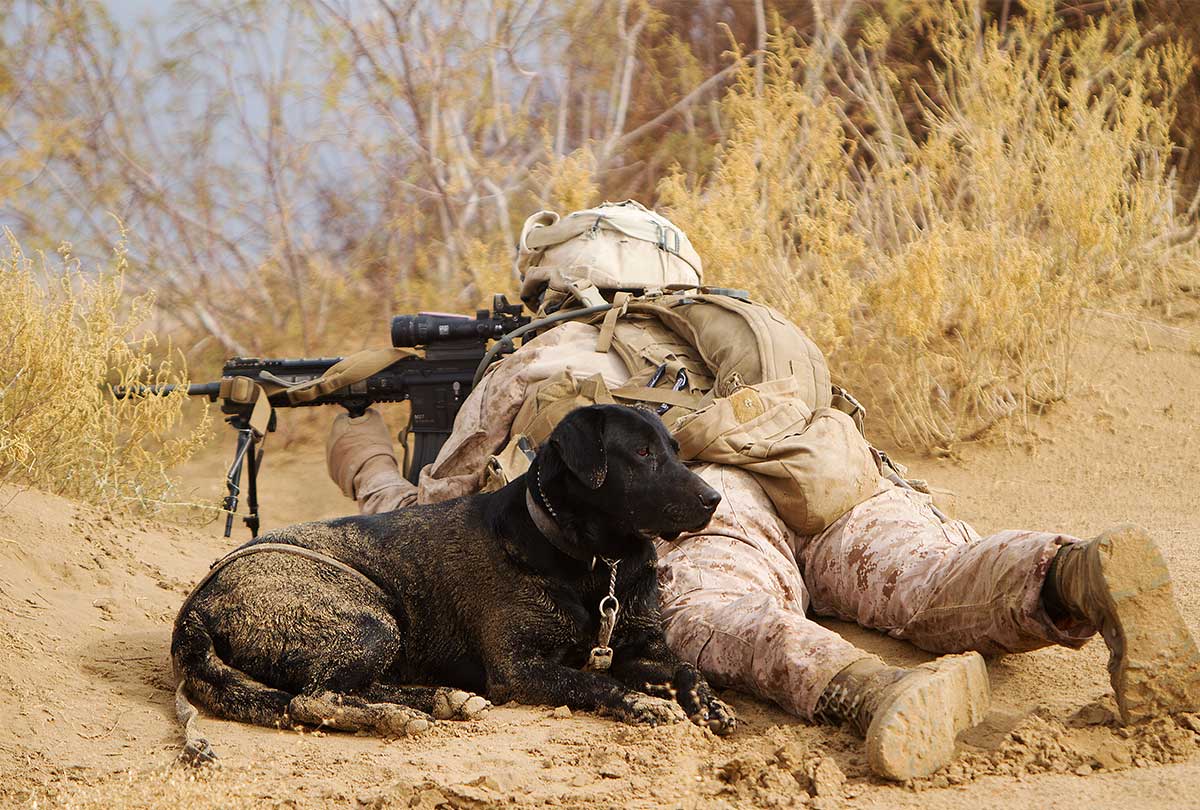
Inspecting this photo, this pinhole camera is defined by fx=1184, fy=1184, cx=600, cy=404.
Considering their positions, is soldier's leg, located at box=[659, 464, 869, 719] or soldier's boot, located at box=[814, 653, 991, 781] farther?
soldier's leg, located at box=[659, 464, 869, 719]

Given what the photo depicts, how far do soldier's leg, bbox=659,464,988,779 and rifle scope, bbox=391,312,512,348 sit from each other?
1883mm

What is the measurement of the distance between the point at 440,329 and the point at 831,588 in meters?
2.38

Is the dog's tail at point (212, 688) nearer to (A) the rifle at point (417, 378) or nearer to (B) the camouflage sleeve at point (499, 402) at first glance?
(B) the camouflage sleeve at point (499, 402)

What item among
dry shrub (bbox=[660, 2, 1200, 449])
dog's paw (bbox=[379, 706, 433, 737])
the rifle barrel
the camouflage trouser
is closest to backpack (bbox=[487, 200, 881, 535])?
the camouflage trouser

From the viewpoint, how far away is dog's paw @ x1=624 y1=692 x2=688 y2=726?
316 centimetres

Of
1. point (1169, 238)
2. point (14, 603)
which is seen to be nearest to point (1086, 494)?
point (1169, 238)

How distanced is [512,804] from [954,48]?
8632mm

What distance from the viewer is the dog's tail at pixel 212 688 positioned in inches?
132

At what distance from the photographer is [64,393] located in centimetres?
515

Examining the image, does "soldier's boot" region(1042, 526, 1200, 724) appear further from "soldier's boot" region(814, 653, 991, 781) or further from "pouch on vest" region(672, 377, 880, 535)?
"pouch on vest" region(672, 377, 880, 535)

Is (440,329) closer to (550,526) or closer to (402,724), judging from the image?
(550,526)

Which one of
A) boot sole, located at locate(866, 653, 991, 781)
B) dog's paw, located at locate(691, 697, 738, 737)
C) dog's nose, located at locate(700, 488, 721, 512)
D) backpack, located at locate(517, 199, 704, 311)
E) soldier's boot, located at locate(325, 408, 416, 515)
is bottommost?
dog's paw, located at locate(691, 697, 738, 737)

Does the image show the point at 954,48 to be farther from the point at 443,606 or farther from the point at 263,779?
the point at 263,779

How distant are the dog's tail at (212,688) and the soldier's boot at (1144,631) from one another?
222 centimetres
